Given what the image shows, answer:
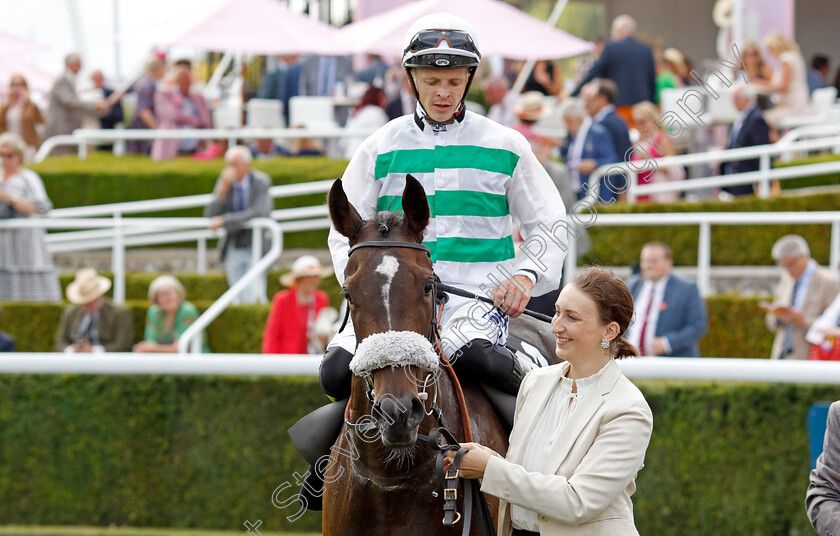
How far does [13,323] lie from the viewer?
904 cm

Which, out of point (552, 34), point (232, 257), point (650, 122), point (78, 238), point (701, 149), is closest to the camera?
point (232, 257)

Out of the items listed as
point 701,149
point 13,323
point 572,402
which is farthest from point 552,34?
point 572,402

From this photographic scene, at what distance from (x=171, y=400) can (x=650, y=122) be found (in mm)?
5136

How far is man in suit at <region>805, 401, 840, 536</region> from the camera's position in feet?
9.28

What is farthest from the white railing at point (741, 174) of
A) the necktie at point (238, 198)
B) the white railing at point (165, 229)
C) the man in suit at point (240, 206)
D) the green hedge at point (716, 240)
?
the necktie at point (238, 198)

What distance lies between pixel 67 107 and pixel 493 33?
587cm

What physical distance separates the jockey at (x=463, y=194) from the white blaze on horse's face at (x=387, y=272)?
1.38ft

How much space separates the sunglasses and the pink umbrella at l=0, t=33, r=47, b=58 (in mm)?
13121

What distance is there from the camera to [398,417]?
265cm

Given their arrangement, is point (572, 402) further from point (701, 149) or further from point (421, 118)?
point (701, 149)

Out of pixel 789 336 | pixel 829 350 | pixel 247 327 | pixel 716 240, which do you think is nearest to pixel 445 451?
pixel 829 350

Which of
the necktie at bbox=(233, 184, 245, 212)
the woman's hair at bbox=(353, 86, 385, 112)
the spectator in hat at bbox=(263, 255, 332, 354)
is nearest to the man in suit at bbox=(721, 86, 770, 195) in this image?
the woman's hair at bbox=(353, 86, 385, 112)

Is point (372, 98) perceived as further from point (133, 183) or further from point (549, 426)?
point (549, 426)

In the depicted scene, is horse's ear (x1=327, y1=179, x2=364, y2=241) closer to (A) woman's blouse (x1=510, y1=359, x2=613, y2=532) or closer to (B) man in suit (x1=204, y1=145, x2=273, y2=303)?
(A) woman's blouse (x1=510, y1=359, x2=613, y2=532)
